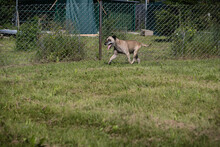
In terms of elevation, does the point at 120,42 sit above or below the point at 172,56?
above

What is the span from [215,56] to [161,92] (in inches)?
211

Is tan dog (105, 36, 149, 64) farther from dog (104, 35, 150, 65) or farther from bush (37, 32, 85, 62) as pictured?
bush (37, 32, 85, 62)

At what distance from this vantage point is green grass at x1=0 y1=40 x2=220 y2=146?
3.05 meters

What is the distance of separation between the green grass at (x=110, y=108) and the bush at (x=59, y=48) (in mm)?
1779

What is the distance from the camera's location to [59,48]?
26.9ft

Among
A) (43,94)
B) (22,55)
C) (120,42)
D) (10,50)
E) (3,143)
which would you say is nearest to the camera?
(3,143)

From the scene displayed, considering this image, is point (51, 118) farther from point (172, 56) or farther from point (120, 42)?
point (172, 56)

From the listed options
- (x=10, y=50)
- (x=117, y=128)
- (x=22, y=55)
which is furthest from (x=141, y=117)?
(x=10, y=50)

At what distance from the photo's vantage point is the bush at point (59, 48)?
320 inches

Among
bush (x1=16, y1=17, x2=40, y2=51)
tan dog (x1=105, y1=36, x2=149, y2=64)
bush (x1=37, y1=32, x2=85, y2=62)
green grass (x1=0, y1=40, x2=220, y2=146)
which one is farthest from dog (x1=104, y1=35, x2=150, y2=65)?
bush (x1=16, y1=17, x2=40, y2=51)

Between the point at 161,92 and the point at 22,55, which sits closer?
the point at 161,92

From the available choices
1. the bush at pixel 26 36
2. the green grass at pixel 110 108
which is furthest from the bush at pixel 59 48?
the green grass at pixel 110 108

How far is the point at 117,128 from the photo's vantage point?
3277mm

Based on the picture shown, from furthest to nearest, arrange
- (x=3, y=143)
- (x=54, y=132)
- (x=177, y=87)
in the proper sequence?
(x=177, y=87) → (x=54, y=132) → (x=3, y=143)
